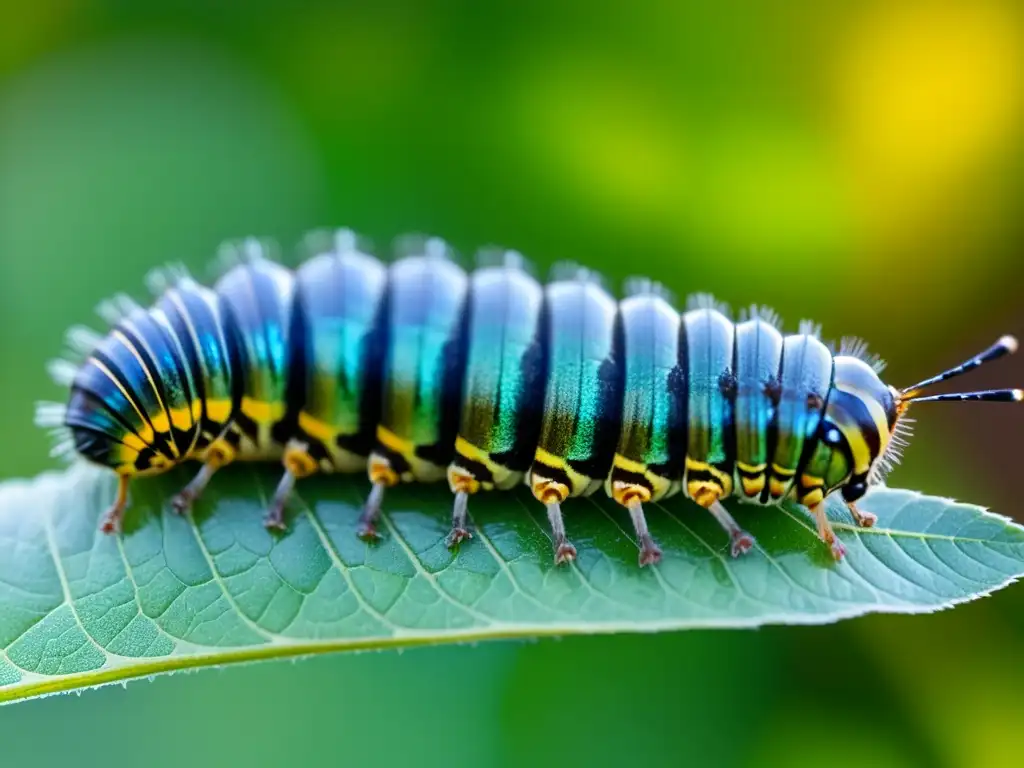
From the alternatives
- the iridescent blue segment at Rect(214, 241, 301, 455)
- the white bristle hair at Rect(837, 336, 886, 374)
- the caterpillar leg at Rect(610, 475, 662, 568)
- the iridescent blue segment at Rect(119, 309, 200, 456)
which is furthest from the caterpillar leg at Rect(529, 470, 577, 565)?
the iridescent blue segment at Rect(119, 309, 200, 456)

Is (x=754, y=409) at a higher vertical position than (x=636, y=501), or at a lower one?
higher

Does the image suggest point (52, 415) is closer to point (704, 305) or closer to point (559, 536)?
point (559, 536)

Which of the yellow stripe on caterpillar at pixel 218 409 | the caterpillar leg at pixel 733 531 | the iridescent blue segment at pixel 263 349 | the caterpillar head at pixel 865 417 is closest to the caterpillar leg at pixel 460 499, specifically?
the iridescent blue segment at pixel 263 349

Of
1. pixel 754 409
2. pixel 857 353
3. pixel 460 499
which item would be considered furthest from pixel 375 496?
pixel 857 353

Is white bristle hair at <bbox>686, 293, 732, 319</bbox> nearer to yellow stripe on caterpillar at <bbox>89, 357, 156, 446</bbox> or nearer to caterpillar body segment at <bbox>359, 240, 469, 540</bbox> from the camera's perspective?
caterpillar body segment at <bbox>359, 240, 469, 540</bbox>

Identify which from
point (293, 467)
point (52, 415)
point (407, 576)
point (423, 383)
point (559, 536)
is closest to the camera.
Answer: point (407, 576)

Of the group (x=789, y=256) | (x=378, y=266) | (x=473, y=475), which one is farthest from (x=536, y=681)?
(x=789, y=256)

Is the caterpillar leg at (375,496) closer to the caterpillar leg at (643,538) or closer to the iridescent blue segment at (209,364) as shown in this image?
the iridescent blue segment at (209,364)
